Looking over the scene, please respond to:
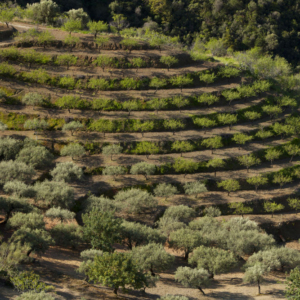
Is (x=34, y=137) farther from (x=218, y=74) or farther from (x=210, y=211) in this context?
(x=218, y=74)

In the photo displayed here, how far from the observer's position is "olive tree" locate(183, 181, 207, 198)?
228ft

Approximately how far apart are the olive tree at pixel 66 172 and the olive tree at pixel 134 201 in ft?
27.8

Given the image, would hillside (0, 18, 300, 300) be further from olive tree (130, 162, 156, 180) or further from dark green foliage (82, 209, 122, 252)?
olive tree (130, 162, 156, 180)

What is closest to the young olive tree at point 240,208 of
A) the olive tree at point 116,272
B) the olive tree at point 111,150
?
the olive tree at point 111,150

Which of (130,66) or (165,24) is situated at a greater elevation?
(165,24)

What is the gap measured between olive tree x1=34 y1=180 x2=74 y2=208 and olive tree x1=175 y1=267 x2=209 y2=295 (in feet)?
72.5

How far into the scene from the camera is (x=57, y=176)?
67.0 m

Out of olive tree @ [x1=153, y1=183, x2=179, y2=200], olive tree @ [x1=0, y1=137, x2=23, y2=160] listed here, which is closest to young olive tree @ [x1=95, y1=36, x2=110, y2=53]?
olive tree @ [x1=0, y1=137, x2=23, y2=160]

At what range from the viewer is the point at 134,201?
6384 cm

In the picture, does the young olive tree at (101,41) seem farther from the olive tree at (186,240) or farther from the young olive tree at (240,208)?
the olive tree at (186,240)

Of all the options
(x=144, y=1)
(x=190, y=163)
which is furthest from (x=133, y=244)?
(x=144, y=1)

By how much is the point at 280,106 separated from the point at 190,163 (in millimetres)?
34393

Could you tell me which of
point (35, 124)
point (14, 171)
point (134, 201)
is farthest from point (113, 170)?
point (35, 124)

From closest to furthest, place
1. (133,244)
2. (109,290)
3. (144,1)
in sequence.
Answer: (109,290) < (133,244) < (144,1)
